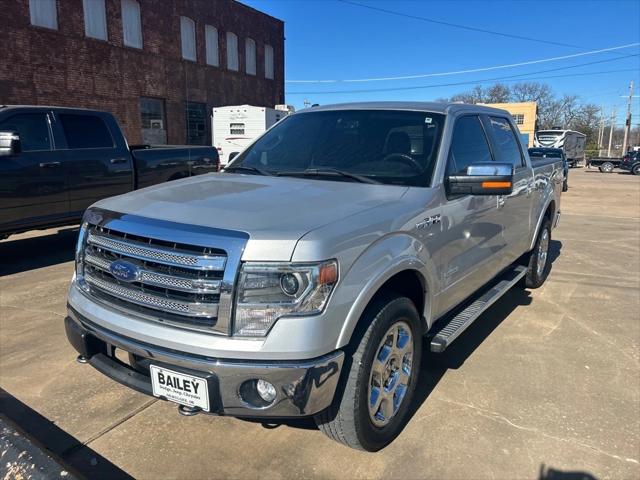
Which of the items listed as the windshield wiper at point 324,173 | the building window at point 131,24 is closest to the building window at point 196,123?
the building window at point 131,24

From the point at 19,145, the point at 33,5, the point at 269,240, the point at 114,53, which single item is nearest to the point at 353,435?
the point at 269,240

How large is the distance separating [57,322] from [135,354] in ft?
8.77

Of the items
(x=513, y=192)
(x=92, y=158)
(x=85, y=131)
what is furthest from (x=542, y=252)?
(x=85, y=131)

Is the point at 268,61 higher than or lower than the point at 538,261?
higher

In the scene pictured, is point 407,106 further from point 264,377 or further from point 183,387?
point 183,387

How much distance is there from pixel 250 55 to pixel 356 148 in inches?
1069

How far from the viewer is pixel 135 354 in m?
2.40

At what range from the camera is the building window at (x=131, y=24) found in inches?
819

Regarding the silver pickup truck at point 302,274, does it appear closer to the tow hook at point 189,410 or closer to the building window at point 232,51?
the tow hook at point 189,410

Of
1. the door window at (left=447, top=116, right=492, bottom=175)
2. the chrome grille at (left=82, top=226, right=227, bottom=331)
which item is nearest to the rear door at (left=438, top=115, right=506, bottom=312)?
the door window at (left=447, top=116, right=492, bottom=175)

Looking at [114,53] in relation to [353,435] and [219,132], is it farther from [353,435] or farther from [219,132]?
[353,435]

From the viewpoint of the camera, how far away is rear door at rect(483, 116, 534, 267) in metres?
4.35

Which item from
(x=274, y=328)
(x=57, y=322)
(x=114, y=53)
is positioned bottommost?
(x=57, y=322)

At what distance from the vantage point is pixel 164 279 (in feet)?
7.50
